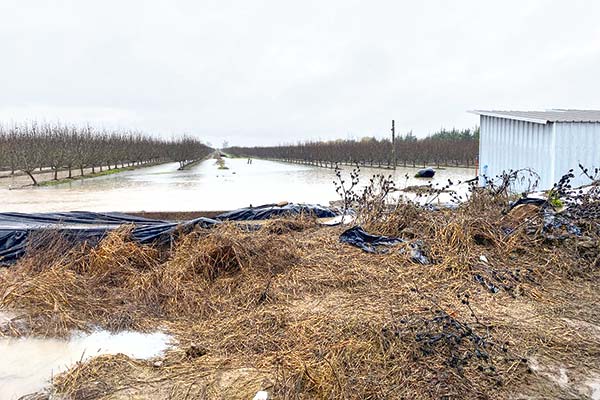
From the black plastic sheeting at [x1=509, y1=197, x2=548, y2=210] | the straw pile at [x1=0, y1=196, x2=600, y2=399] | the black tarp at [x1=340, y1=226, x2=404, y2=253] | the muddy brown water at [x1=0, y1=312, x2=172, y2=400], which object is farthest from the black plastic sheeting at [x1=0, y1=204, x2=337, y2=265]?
the black plastic sheeting at [x1=509, y1=197, x2=548, y2=210]

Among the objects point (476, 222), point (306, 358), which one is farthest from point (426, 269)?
point (306, 358)

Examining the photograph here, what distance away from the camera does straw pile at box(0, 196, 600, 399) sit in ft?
7.50

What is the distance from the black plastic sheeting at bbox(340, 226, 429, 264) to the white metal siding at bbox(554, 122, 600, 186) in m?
5.96

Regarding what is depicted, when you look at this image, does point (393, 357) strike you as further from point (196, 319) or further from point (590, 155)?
point (590, 155)

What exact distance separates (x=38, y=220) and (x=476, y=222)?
5.91 meters

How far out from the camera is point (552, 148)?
869cm

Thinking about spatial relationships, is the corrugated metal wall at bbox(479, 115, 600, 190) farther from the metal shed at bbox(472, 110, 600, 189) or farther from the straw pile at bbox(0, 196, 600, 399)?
the straw pile at bbox(0, 196, 600, 399)

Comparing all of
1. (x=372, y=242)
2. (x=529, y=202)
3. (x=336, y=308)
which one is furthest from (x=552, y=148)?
(x=336, y=308)

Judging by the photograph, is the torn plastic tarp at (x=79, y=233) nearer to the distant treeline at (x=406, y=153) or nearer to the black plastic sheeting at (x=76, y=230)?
the black plastic sheeting at (x=76, y=230)

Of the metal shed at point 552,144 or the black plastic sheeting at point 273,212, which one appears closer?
the black plastic sheeting at point 273,212

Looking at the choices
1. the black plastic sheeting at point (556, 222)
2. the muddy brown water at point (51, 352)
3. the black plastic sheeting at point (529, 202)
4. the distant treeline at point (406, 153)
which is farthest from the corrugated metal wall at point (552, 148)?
the distant treeline at point (406, 153)

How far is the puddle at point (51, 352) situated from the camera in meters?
2.51

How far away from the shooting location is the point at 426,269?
3945 millimetres

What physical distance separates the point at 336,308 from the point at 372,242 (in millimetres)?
1560
